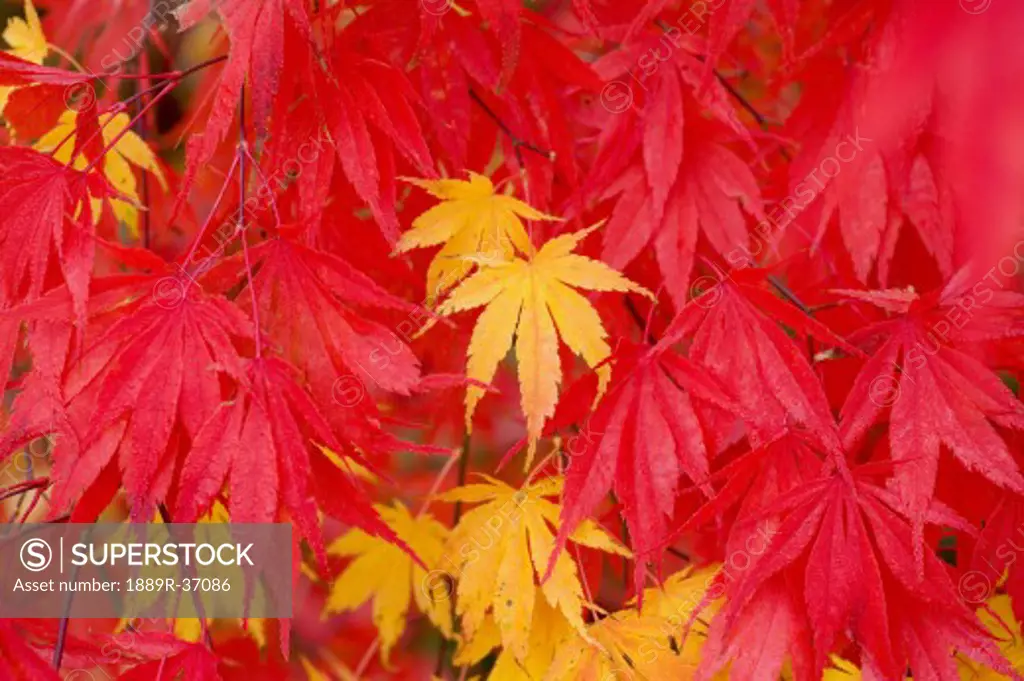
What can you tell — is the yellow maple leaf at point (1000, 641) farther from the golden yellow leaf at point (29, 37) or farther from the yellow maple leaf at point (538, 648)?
the golden yellow leaf at point (29, 37)

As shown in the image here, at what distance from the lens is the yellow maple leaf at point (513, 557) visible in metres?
0.86

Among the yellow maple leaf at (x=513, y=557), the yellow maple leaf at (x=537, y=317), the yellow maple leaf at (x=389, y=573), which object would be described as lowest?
the yellow maple leaf at (x=389, y=573)

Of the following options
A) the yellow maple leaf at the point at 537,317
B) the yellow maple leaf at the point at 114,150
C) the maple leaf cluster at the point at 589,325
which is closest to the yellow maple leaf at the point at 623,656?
the maple leaf cluster at the point at 589,325

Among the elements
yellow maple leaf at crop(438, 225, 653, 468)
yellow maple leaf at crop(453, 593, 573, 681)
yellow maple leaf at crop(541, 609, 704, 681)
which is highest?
yellow maple leaf at crop(438, 225, 653, 468)

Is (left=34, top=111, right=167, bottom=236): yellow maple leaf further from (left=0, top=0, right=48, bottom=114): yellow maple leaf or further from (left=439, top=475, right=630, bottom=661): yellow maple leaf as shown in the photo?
(left=439, top=475, right=630, bottom=661): yellow maple leaf

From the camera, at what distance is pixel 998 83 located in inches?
22.7

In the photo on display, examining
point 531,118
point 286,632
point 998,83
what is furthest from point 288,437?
point 998,83

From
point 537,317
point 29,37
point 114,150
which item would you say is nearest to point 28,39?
point 29,37

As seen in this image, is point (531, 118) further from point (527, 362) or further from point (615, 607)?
point (615, 607)

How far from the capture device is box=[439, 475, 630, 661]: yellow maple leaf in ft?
2.83

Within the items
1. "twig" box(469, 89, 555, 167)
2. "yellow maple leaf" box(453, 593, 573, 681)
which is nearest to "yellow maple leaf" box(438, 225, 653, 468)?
"twig" box(469, 89, 555, 167)

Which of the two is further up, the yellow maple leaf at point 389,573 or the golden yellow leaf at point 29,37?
the golden yellow leaf at point 29,37

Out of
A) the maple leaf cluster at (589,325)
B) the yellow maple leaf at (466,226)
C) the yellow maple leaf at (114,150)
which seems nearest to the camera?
the maple leaf cluster at (589,325)

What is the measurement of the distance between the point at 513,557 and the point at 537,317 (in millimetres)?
238
